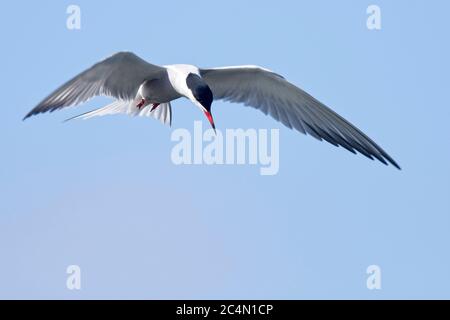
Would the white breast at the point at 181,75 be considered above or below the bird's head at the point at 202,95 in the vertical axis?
above

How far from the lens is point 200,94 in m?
6.52

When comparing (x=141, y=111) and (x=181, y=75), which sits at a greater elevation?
(x=181, y=75)

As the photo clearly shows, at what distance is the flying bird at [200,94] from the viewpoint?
6.57 m

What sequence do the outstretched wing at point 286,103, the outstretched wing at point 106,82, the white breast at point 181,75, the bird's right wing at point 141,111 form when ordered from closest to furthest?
the outstretched wing at point 106,82 → the white breast at point 181,75 → the outstretched wing at point 286,103 → the bird's right wing at point 141,111

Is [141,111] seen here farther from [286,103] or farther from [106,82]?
[286,103]

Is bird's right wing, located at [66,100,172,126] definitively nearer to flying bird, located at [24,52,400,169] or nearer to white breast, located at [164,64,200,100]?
flying bird, located at [24,52,400,169]

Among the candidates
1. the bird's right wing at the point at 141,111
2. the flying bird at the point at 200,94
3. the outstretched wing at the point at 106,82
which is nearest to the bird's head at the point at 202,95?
the flying bird at the point at 200,94

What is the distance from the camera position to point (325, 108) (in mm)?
7164

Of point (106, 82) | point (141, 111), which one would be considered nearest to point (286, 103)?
point (141, 111)

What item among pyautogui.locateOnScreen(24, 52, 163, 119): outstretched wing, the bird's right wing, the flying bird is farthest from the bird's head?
the bird's right wing

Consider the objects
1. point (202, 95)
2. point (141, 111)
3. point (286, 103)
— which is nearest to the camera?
point (202, 95)

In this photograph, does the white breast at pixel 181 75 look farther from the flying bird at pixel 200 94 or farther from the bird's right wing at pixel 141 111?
the bird's right wing at pixel 141 111

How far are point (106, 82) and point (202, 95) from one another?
728 mm
